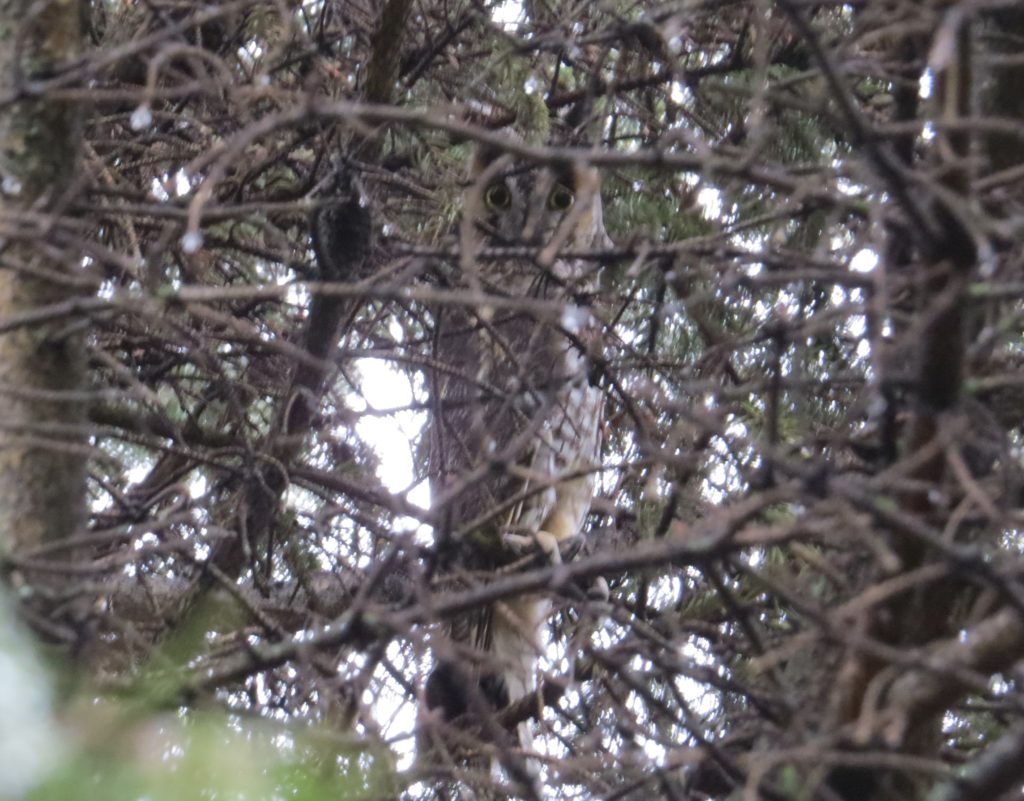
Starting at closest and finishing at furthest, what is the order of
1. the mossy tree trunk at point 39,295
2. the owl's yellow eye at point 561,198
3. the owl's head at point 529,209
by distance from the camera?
the mossy tree trunk at point 39,295 < the owl's head at point 529,209 < the owl's yellow eye at point 561,198

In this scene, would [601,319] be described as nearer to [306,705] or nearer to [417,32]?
[306,705]

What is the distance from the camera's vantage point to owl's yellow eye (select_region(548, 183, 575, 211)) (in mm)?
3992

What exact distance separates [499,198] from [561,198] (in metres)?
0.19

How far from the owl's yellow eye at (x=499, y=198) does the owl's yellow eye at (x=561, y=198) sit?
5.1 inches

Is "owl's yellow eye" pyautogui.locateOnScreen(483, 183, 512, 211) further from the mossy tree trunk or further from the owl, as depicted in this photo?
the mossy tree trunk

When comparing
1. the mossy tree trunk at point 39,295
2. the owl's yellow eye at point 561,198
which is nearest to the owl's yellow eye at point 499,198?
the owl's yellow eye at point 561,198

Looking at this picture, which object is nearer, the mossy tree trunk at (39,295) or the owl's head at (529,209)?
the mossy tree trunk at (39,295)

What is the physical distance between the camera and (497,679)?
3375 mm

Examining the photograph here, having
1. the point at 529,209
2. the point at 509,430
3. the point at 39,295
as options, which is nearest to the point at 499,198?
the point at 529,209

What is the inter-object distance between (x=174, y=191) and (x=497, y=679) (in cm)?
159

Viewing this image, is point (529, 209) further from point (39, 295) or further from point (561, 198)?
point (39, 295)

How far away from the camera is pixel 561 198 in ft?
13.2

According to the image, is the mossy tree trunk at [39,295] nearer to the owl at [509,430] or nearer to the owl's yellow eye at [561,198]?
the owl at [509,430]

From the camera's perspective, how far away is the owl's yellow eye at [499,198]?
4.00 m
